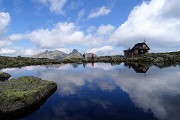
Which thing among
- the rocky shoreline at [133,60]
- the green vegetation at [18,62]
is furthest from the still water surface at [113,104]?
the green vegetation at [18,62]

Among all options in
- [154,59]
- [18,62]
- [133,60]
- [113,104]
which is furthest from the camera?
[18,62]

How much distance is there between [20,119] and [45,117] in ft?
6.99

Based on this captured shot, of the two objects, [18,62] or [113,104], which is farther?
[18,62]

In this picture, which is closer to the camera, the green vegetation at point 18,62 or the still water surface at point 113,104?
the still water surface at point 113,104

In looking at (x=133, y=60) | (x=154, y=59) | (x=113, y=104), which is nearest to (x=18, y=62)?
(x=133, y=60)

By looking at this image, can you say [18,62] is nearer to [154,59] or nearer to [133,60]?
[133,60]

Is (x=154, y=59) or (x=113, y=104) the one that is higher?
(x=154, y=59)

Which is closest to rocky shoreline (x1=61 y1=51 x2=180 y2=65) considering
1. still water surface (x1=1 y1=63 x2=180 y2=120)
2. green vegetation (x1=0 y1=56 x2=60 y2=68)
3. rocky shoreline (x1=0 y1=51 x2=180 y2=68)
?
rocky shoreline (x1=0 y1=51 x2=180 y2=68)

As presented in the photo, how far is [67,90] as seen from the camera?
103ft

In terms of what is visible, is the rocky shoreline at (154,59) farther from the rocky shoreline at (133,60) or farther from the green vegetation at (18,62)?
the green vegetation at (18,62)

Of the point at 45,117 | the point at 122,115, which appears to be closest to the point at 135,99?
the point at 122,115

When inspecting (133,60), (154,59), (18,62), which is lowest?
(133,60)

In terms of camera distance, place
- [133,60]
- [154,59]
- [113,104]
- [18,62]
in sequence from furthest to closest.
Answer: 1. [18,62]
2. [133,60]
3. [154,59]
4. [113,104]

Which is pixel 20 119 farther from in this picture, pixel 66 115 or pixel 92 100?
pixel 92 100
